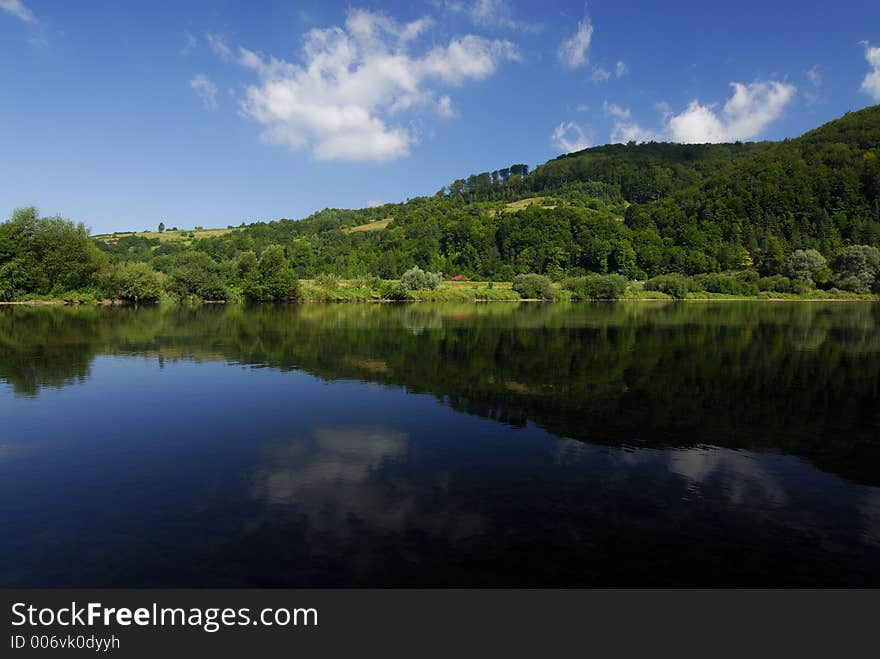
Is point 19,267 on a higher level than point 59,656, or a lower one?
higher

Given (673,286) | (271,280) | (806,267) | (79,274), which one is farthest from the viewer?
(806,267)

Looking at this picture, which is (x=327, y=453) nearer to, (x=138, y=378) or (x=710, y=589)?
(x=710, y=589)

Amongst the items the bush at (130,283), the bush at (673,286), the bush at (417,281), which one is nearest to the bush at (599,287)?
the bush at (673,286)

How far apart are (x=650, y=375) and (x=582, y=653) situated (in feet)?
59.6

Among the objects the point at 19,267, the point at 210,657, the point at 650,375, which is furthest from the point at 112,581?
the point at 19,267

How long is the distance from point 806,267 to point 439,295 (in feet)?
268

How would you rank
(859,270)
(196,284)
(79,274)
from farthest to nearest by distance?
1. (859,270)
2. (196,284)
3. (79,274)

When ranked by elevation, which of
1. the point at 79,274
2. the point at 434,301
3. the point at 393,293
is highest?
the point at 79,274

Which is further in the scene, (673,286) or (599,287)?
(673,286)

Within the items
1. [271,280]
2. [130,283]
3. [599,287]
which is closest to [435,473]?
[130,283]

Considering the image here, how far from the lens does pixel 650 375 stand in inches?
901

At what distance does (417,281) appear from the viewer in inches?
3770

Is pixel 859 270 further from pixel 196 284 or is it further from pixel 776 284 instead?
pixel 196 284

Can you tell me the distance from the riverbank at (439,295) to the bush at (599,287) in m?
1.40
